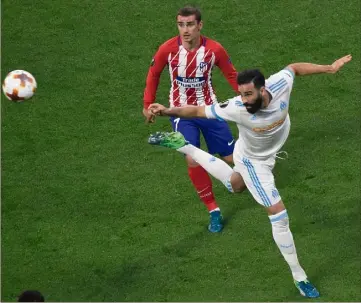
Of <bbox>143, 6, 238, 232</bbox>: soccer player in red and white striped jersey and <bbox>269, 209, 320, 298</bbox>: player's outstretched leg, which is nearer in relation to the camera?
<bbox>269, 209, 320, 298</bbox>: player's outstretched leg

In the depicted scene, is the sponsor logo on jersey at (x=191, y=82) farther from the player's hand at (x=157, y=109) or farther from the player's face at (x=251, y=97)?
the player's face at (x=251, y=97)

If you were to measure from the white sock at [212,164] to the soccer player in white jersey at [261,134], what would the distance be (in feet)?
0.04

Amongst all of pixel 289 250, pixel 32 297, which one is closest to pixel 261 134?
pixel 289 250

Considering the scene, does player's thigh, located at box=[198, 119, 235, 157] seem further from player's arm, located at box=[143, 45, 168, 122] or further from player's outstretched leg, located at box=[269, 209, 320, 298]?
player's outstretched leg, located at box=[269, 209, 320, 298]

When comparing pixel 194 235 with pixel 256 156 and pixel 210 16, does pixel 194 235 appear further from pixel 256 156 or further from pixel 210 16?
pixel 210 16

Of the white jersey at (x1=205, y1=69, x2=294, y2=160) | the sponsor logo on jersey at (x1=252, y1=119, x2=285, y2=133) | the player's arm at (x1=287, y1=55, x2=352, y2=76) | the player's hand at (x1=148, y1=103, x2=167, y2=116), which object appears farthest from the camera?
the player's arm at (x1=287, y1=55, x2=352, y2=76)

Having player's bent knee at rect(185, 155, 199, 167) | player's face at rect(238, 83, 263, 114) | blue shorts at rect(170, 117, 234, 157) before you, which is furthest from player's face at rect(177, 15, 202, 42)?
Answer: player's face at rect(238, 83, 263, 114)

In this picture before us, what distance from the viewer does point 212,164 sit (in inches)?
477

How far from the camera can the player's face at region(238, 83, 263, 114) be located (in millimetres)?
10820

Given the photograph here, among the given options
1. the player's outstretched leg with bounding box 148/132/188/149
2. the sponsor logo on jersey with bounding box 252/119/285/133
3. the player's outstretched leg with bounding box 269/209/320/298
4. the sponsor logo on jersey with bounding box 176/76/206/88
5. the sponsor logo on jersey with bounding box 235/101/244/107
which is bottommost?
the player's outstretched leg with bounding box 269/209/320/298

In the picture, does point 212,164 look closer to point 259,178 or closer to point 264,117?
point 259,178

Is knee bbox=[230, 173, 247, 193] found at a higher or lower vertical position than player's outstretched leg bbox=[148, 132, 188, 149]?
lower

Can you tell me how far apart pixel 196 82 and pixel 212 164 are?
1220mm

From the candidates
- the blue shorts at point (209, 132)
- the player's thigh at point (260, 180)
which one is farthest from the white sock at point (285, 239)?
the blue shorts at point (209, 132)
